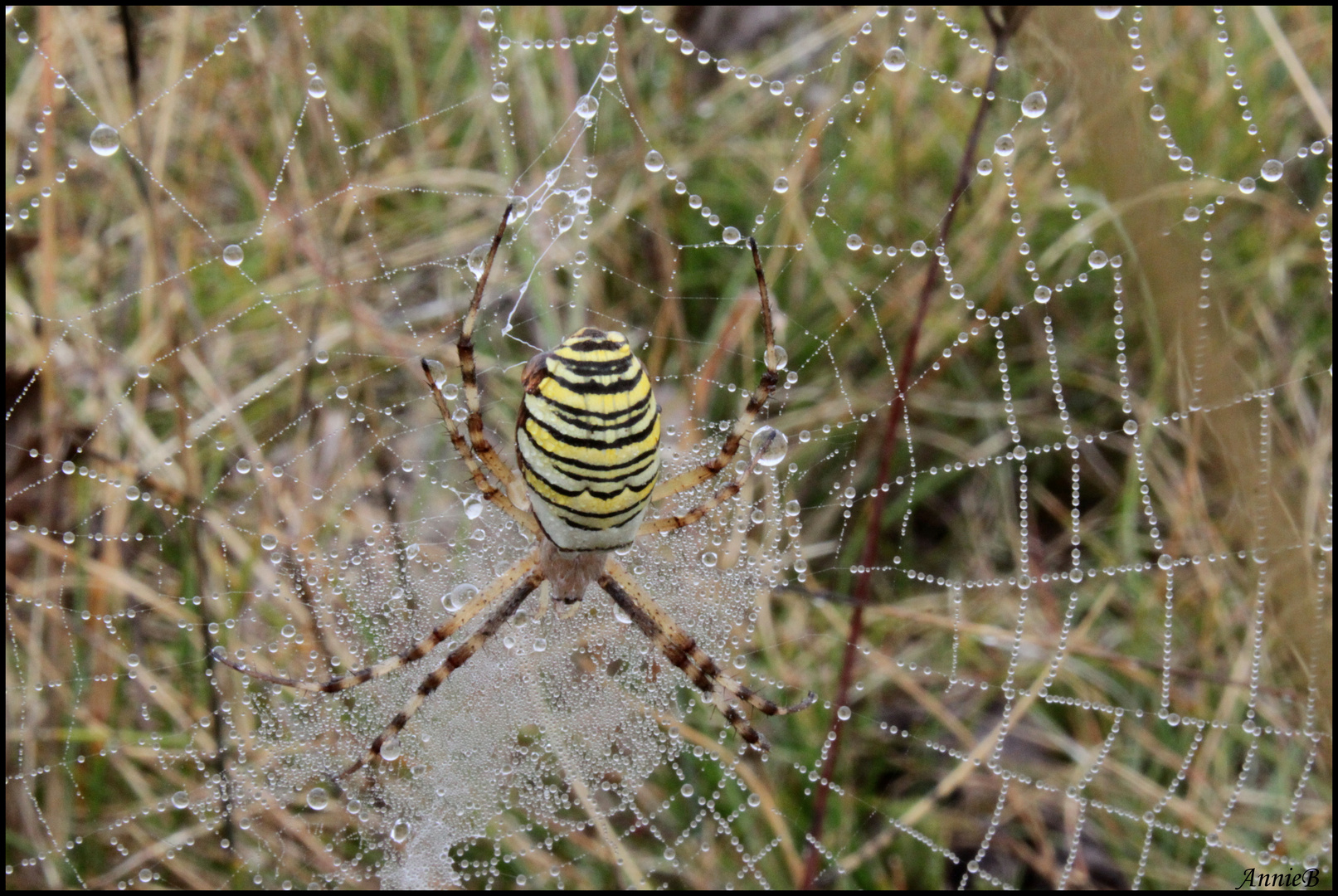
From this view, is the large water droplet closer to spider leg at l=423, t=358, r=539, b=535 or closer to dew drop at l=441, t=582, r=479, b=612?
spider leg at l=423, t=358, r=539, b=535

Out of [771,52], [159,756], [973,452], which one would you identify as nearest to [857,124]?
[771,52]

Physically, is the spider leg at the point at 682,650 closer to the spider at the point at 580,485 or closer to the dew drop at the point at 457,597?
the spider at the point at 580,485

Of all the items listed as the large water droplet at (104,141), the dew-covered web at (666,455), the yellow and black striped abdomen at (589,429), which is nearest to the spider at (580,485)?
the yellow and black striped abdomen at (589,429)

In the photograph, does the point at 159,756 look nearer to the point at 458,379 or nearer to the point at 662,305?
the point at 458,379

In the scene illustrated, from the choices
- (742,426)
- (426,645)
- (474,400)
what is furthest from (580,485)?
(426,645)

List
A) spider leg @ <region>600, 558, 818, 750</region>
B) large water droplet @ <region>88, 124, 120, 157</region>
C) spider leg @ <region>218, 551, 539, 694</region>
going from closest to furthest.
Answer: large water droplet @ <region>88, 124, 120, 157</region> < spider leg @ <region>218, 551, 539, 694</region> < spider leg @ <region>600, 558, 818, 750</region>

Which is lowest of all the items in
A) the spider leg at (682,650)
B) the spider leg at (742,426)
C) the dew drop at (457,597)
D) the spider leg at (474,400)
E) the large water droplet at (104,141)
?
the spider leg at (682,650)

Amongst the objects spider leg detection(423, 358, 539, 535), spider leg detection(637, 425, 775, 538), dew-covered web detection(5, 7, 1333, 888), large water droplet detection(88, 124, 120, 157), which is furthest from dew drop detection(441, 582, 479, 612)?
large water droplet detection(88, 124, 120, 157)
